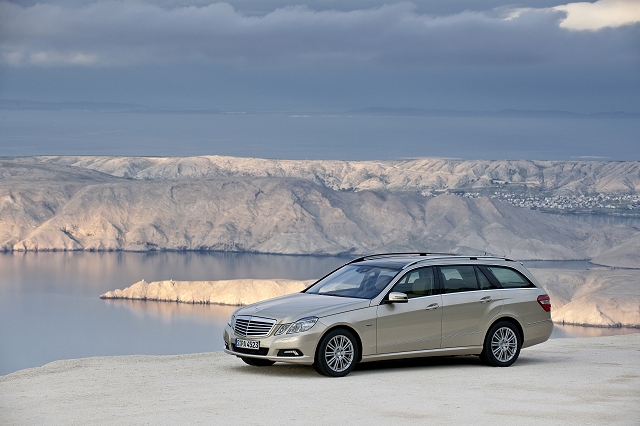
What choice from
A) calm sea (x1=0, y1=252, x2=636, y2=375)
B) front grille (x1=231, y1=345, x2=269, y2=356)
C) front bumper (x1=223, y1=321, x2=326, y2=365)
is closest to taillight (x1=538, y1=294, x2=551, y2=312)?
front bumper (x1=223, y1=321, x2=326, y2=365)

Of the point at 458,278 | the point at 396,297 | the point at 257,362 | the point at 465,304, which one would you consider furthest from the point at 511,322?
the point at 257,362

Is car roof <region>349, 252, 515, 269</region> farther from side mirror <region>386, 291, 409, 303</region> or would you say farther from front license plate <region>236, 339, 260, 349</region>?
front license plate <region>236, 339, 260, 349</region>

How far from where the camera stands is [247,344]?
11.9m

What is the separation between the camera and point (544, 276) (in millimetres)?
153250

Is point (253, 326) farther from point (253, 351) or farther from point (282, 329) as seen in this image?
point (282, 329)

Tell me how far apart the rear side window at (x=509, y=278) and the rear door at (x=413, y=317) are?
124cm

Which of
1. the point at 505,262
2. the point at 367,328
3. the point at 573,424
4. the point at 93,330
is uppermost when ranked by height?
the point at 505,262

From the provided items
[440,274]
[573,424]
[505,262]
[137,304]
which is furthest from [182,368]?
[137,304]

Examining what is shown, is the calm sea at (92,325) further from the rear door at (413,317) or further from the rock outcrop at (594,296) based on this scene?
the rear door at (413,317)

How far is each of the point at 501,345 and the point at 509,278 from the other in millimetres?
1051

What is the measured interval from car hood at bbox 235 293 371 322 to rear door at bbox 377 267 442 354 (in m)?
0.42

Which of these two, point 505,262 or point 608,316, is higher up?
point 505,262

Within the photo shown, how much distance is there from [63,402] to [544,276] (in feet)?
490

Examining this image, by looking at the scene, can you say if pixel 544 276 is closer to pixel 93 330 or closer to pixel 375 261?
pixel 93 330
